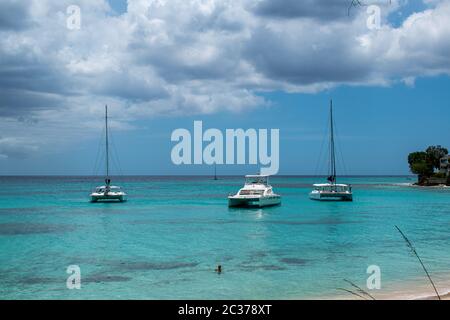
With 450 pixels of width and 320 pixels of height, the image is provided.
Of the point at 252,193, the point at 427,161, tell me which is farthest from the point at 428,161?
the point at 252,193

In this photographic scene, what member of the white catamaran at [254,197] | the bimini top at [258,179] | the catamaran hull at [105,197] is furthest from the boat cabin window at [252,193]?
the catamaran hull at [105,197]

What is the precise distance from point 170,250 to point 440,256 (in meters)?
15.6

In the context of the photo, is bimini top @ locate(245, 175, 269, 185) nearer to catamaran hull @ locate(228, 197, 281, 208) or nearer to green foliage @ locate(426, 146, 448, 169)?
catamaran hull @ locate(228, 197, 281, 208)

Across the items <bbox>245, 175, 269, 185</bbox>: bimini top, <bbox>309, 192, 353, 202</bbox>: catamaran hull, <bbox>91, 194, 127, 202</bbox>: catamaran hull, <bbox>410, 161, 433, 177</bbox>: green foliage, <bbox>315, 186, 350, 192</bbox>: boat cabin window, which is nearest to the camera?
<bbox>245, 175, 269, 185</bbox>: bimini top

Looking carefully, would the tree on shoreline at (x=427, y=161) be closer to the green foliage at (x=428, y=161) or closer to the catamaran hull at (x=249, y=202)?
the green foliage at (x=428, y=161)

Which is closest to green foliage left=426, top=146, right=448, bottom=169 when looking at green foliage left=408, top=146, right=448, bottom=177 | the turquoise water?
green foliage left=408, top=146, right=448, bottom=177

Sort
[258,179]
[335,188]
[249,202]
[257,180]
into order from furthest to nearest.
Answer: [335,188]
[257,180]
[258,179]
[249,202]

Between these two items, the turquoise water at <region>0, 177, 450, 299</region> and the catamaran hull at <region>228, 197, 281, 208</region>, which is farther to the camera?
the catamaran hull at <region>228, 197, 281, 208</region>

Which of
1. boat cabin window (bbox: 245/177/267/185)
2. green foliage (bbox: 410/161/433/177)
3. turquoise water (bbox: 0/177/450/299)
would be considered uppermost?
green foliage (bbox: 410/161/433/177)

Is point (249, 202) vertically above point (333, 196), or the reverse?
point (249, 202)

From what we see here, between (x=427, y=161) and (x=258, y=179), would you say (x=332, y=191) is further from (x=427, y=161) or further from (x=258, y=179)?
(x=427, y=161)

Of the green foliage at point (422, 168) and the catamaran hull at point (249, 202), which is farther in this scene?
the green foliage at point (422, 168)

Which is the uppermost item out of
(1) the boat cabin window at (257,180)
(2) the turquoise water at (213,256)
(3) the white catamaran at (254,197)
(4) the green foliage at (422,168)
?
(4) the green foliage at (422,168)
